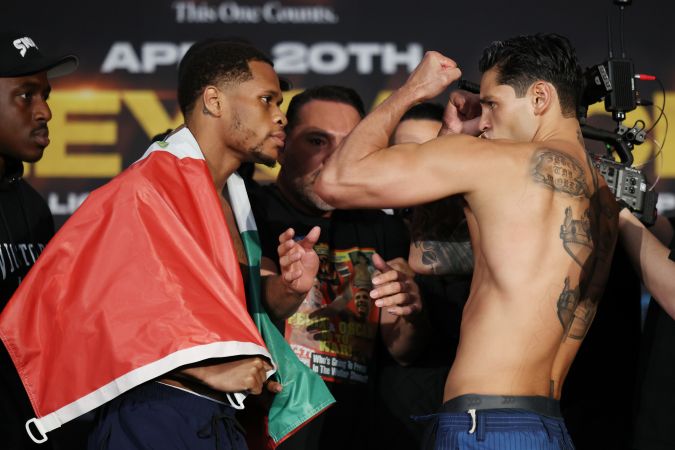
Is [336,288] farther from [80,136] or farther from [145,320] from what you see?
[80,136]

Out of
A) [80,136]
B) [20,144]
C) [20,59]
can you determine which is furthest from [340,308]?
[80,136]

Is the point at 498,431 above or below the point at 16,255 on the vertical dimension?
below

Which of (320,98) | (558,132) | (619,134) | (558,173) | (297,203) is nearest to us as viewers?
(558,173)

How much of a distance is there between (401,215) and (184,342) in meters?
1.15

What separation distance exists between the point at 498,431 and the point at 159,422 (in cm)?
66

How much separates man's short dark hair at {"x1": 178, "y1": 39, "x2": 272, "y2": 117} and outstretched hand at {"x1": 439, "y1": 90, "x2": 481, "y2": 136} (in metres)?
0.48

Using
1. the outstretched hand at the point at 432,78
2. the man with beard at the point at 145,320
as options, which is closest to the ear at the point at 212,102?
the man with beard at the point at 145,320

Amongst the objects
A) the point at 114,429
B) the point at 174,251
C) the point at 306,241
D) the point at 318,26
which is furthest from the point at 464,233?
the point at 318,26

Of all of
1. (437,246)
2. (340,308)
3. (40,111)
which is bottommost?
(340,308)

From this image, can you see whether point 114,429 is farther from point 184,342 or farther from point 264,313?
point 264,313

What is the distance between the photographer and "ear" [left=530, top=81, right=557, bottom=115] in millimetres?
1996

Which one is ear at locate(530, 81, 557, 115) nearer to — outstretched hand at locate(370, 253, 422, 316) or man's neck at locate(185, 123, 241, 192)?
outstretched hand at locate(370, 253, 422, 316)

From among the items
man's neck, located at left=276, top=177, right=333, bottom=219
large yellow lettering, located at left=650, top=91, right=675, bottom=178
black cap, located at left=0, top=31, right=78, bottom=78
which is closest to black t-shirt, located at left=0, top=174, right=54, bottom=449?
black cap, located at left=0, top=31, right=78, bottom=78

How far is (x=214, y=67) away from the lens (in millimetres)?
2289
